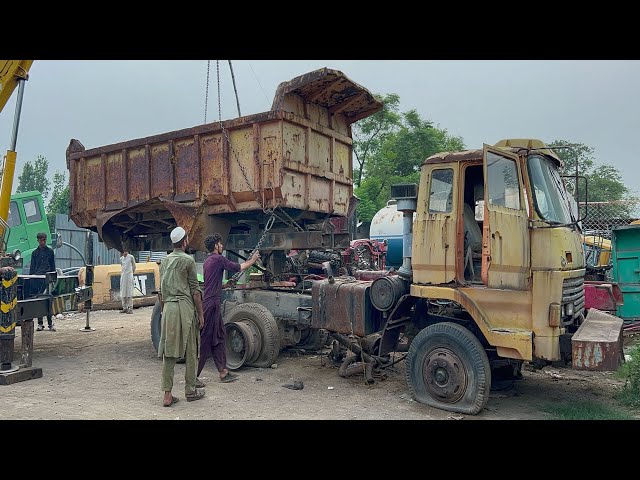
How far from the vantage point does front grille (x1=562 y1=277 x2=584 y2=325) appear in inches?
186

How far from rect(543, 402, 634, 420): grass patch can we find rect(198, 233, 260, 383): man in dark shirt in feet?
11.6

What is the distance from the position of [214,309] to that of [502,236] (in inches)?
134

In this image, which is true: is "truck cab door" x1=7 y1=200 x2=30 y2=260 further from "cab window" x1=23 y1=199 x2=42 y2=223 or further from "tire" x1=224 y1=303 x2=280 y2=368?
"tire" x1=224 y1=303 x2=280 y2=368

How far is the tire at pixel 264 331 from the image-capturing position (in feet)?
21.9

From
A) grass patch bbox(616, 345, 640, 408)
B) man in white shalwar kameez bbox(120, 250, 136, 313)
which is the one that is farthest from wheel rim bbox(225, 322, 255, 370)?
man in white shalwar kameez bbox(120, 250, 136, 313)

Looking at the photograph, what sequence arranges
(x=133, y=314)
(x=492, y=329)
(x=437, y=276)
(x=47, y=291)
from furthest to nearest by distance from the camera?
(x=133, y=314) → (x=47, y=291) → (x=437, y=276) → (x=492, y=329)

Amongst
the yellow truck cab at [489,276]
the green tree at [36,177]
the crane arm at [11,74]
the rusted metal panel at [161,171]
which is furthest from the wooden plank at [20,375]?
the green tree at [36,177]

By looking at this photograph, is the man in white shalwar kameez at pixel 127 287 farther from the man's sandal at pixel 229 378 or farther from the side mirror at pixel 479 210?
the side mirror at pixel 479 210

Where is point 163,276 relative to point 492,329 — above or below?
above

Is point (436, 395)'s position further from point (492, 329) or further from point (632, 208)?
point (632, 208)

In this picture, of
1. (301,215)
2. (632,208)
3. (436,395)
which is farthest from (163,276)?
(632,208)

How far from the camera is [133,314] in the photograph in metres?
12.4

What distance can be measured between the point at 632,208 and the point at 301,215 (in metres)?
9.58

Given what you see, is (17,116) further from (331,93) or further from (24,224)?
(24,224)
